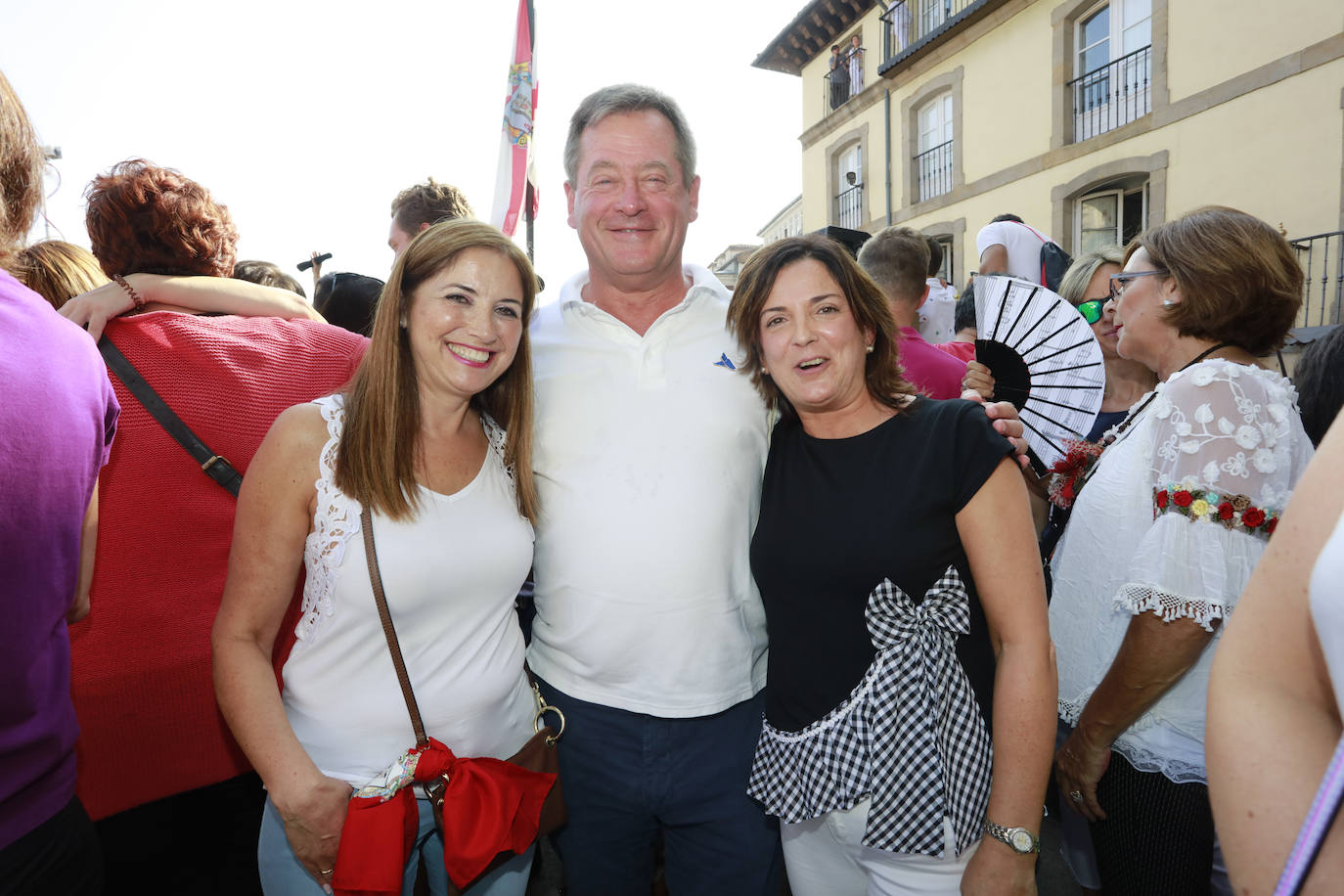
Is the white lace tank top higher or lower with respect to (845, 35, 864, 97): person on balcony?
lower

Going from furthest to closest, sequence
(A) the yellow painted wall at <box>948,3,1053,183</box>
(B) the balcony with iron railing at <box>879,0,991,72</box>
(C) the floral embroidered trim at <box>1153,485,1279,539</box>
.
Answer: (B) the balcony with iron railing at <box>879,0,991,72</box> < (A) the yellow painted wall at <box>948,3,1053,183</box> < (C) the floral embroidered trim at <box>1153,485,1279,539</box>

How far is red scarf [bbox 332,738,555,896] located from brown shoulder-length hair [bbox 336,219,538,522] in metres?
0.62

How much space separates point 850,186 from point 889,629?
58.8ft

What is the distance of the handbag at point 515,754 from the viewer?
165cm

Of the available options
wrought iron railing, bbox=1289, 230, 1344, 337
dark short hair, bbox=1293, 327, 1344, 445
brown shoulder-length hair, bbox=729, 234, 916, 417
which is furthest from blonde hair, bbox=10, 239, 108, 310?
wrought iron railing, bbox=1289, 230, 1344, 337

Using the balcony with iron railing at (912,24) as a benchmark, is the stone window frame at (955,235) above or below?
below

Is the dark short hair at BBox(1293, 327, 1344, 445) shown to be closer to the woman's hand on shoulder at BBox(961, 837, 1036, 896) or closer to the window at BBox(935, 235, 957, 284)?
the woman's hand on shoulder at BBox(961, 837, 1036, 896)

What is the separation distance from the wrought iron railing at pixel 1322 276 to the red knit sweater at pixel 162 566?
10894 millimetres

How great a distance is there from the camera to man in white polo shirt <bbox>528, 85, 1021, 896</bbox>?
6.42 ft

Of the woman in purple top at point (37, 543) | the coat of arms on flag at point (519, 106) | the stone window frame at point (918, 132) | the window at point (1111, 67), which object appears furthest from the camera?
the stone window frame at point (918, 132)

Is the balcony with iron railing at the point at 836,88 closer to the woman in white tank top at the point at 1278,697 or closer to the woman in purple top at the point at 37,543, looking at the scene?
the woman in purple top at the point at 37,543

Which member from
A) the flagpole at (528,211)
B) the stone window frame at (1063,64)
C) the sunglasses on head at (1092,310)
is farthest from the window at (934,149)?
the sunglasses on head at (1092,310)

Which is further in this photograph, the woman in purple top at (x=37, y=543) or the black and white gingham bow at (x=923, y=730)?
the black and white gingham bow at (x=923, y=730)

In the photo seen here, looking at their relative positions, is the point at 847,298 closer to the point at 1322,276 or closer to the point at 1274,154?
the point at 1322,276
